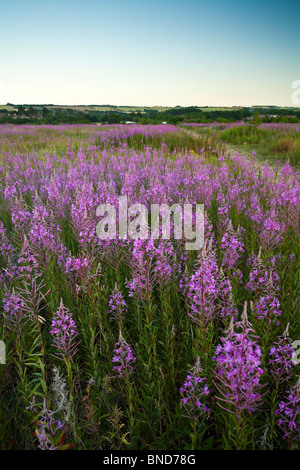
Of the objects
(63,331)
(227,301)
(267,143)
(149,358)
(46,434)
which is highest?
(267,143)

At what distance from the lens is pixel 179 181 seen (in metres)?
5.61

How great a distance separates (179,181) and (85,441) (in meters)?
4.62

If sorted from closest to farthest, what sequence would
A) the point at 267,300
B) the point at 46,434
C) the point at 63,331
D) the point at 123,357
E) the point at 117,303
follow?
the point at 46,434 < the point at 123,357 < the point at 63,331 < the point at 117,303 < the point at 267,300

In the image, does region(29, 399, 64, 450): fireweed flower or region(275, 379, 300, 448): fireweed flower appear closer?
region(29, 399, 64, 450): fireweed flower

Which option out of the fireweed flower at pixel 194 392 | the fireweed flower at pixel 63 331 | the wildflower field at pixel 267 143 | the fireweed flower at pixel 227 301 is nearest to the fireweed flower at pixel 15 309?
the fireweed flower at pixel 63 331

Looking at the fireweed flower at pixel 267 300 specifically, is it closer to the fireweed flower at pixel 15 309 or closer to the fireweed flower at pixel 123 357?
the fireweed flower at pixel 123 357

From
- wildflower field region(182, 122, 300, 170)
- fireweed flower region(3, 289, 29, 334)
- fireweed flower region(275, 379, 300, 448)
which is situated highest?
wildflower field region(182, 122, 300, 170)

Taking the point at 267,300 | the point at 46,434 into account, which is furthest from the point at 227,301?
the point at 46,434

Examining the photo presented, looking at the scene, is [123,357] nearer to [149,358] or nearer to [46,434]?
[149,358]

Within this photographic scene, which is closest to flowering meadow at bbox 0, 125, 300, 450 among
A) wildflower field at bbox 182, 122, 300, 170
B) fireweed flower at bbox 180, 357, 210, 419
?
fireweed flower at bbox 180, 357, 210, 419

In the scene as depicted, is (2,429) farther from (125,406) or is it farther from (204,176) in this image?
(204,176)

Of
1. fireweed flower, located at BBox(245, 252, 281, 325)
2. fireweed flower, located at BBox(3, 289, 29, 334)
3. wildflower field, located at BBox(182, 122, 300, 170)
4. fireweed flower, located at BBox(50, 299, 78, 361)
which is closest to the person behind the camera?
fireweed flower, located at BBox(50, 299, 78, 361)

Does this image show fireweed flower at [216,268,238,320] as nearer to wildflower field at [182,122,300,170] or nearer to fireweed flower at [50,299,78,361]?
fireweed flower at [50,299,78,361]

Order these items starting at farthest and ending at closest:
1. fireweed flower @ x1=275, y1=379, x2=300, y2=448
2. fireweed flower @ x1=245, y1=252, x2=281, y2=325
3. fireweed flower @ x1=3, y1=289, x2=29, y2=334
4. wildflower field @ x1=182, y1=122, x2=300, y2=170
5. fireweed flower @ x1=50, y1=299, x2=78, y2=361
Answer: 1. wildflower field @ x1=182, y1=122, x2=300, y2=170
2. fireweed flower @ x1=245, y1=252, x2=281, y2=325
3. fireweed flower @ x1=3, y1=289, x2=29, y2=334
4. fireweed flower @ x1=50, y1=299, x2=78, y2=361
5. fireweed flower @ x1=275, y1=379, x2=300, y2=448
